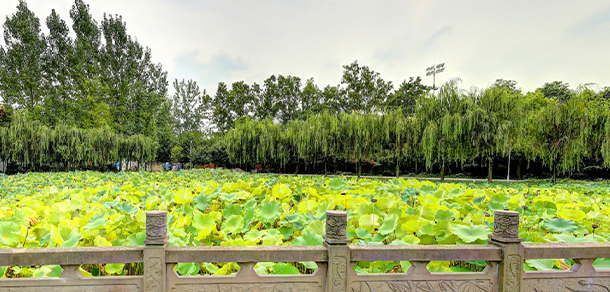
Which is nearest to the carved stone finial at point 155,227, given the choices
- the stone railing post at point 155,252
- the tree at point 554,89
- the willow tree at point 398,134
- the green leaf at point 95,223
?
the stone railing post at point 155,252

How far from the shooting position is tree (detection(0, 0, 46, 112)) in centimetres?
1956

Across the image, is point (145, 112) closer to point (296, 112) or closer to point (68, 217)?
point (296, 112)

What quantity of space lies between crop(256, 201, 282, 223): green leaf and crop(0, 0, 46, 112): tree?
2687 centimetres

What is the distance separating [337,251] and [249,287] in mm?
529

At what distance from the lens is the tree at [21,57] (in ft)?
64.2

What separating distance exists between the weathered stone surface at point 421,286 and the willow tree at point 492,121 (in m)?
11.1

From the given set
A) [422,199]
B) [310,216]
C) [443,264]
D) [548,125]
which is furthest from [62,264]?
[548,125]

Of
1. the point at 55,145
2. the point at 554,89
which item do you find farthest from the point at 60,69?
the point at 554,89

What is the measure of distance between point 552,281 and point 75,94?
29062mm

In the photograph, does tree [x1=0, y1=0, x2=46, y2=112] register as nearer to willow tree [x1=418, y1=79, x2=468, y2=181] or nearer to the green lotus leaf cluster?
the green lotus leaf cluster

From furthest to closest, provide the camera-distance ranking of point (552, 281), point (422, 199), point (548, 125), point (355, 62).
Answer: point (355, 62)
point (548, 125)
point (422, 199)
point (552, 281)

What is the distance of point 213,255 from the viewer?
150 centimetres

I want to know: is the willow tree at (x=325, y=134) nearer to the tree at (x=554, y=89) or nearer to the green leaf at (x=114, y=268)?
the green leaf at (x=114, y=268)

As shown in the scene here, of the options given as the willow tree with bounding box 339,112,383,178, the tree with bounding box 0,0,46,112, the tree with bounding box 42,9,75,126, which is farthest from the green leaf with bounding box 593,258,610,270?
the tree with bounding box 0,0,46,112
